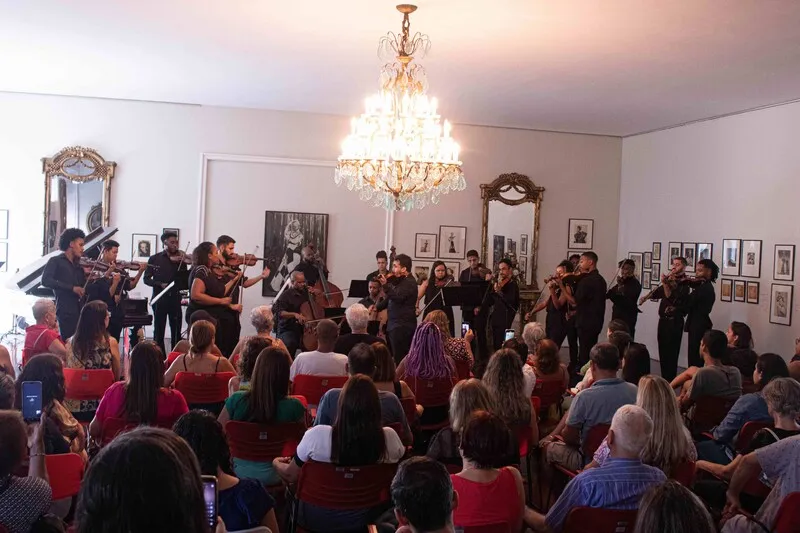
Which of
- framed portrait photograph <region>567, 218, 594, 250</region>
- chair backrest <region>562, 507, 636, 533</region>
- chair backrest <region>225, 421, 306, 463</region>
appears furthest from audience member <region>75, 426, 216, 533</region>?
framed portrait photograph <region>567, 218, 594, 250</region>

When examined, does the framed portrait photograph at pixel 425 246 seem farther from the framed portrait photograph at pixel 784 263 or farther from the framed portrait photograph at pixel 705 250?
the framed portrait photograph at pixel 784 263

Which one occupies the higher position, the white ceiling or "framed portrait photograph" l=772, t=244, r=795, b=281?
the white ceiling

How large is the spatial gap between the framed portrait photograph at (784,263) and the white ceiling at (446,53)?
1997 millimetres

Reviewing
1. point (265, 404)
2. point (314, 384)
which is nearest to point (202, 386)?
point (314, 384)

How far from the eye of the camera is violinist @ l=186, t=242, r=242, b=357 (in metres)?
8.63

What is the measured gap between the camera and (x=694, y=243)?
12.4m

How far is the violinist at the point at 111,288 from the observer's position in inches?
360

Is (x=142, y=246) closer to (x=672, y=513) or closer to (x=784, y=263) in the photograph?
(x=784, y=263)

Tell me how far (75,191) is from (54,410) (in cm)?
909

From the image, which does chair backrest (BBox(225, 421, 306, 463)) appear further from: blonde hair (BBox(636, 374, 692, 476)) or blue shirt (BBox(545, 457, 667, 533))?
blonde hair (BBox(636, 374, 692, 476))

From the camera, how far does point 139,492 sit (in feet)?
4.28

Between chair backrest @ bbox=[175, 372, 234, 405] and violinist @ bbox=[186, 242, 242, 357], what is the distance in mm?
3320

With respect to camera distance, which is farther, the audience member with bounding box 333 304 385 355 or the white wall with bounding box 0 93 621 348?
the white wall with bounding box 0 93 621 348

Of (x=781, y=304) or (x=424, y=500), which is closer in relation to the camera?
(x=424, y=500)
